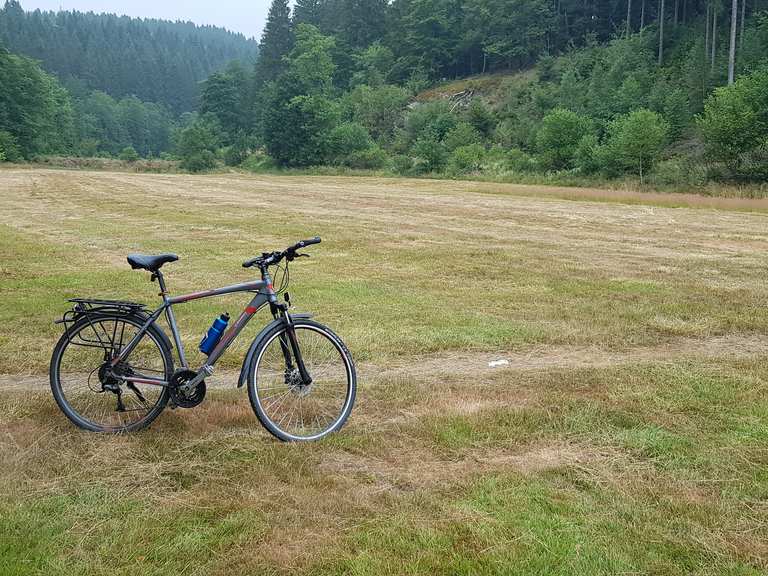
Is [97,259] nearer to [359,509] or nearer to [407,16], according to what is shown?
[359,509]

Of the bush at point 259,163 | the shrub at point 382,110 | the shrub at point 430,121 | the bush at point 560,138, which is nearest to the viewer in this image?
the bush at point 560,138

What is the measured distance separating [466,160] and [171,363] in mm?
48688

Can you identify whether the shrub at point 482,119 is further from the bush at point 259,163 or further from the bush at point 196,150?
the bush at point 196,150

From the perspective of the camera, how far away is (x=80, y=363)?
5055 millimetres

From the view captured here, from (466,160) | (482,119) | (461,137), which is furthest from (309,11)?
(466,160)

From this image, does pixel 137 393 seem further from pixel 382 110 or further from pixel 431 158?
pixel 382 110

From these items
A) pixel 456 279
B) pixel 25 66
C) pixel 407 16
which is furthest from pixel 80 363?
pixel 25 66

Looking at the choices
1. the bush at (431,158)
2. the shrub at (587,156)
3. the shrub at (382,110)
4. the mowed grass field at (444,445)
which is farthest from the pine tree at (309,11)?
the mowed grass field at (444,445)

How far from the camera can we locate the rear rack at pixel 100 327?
4.84 m

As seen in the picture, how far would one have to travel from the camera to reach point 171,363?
16.0ft

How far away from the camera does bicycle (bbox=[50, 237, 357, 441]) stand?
4840 millimetres

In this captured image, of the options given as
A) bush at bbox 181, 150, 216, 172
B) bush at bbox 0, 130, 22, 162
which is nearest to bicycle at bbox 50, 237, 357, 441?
bush at bbox 181, 150, 216, 172

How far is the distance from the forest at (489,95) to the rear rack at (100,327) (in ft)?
112

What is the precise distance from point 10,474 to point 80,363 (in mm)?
1046
